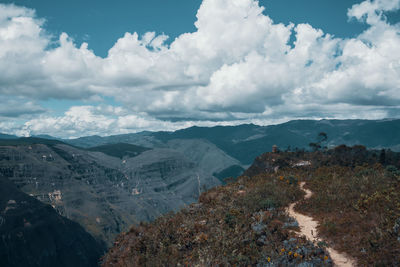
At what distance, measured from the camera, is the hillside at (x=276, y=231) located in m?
15.2

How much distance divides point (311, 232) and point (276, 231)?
7.45 ft

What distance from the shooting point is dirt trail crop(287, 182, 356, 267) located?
14719mm

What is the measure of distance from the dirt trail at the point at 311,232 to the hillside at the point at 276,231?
32cm

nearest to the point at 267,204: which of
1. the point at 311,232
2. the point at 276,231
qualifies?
the point at 276,231

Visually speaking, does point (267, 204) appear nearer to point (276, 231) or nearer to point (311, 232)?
point (276, 231)

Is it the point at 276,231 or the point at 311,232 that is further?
the point at 276,231

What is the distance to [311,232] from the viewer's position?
18141 millimetres

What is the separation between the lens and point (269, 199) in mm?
25156

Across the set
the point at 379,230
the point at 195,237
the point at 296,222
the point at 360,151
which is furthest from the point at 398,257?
the point at 360,151

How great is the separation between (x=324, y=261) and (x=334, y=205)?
9119mm

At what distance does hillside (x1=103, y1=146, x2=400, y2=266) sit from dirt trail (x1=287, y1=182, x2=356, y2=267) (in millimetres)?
321

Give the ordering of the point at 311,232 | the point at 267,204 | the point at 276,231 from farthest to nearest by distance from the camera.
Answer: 1. the point at 267,204
2. the point at 276,231
3. the point at 311,232

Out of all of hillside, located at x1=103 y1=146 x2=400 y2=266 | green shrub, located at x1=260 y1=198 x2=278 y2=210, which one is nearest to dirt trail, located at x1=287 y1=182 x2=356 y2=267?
hillside, located at x1=103 y1=146 x2=400 y2=266

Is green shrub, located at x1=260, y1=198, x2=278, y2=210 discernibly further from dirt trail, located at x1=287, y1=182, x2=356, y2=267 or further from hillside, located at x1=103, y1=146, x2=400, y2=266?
dirt trail, located at x1=287, y1=182, x2=356, y2=267
